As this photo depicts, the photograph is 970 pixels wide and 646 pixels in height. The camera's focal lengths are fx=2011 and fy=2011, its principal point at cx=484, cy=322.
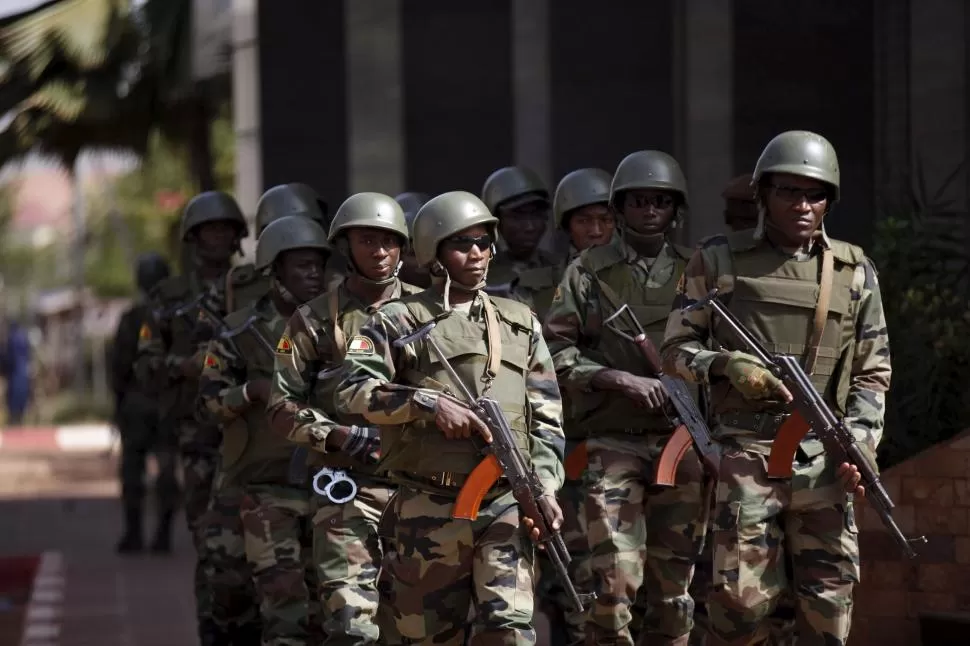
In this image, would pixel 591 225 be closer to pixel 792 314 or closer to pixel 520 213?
pixel 520 213

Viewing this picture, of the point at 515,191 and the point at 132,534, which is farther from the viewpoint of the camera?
the point at 132,534

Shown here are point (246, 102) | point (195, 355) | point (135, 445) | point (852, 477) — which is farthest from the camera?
point (246, 102)

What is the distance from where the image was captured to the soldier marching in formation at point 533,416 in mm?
6848

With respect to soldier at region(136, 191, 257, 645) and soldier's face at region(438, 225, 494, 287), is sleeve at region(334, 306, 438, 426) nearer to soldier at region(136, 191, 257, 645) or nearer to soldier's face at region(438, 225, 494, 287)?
soldier's face at region(438, 225, 494, 287)

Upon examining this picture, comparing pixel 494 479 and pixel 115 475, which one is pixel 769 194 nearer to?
pixel 494 479

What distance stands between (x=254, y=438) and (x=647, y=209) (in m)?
1.97

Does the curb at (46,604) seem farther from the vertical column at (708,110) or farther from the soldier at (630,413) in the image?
the vertical column at (708,110)

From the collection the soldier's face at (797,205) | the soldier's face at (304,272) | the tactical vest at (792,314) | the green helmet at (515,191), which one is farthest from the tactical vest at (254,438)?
the soldier's face at (797,205)

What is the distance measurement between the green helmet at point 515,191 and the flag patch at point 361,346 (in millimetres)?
2771

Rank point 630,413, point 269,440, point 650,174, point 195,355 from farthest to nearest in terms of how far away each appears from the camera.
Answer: point 195,355, point 269,440, point 650,174, point 630,413

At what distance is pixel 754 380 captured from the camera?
22.1 feet

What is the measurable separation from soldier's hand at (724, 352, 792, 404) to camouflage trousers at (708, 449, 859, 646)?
0.28 m

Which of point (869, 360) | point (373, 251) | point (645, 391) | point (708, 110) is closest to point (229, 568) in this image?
point (373, 251)

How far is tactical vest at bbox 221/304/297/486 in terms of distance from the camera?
8570mm
